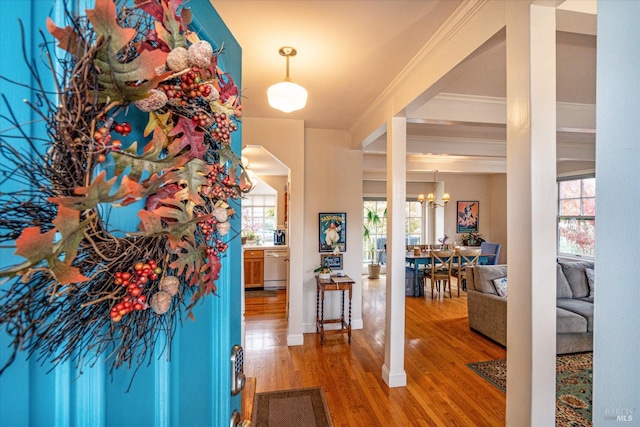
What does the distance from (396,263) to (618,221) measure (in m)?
2.32

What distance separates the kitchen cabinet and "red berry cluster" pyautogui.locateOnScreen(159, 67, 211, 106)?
5786 mm

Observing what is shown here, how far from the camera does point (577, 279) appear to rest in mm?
3793

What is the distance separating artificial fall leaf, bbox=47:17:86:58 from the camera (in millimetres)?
326

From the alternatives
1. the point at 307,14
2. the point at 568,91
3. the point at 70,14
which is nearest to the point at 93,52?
the point at 70,14

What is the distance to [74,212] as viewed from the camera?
12.3 inches

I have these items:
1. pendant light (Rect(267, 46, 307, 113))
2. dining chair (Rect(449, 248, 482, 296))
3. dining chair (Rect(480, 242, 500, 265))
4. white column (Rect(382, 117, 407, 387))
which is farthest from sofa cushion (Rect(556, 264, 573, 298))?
pendant light (Rect(267, 46, 307, 113))

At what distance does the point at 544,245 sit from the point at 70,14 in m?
1.58

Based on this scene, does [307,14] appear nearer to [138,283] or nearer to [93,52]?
[93,52]

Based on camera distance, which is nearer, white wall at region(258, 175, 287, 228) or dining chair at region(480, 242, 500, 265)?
dining chair at region(480, 242, 500, 265)

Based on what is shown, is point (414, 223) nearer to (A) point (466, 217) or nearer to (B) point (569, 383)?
(A) point (466, 217)

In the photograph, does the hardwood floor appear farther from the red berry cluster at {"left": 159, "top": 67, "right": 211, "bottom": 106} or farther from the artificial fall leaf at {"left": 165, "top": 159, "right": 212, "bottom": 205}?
the red berry cluster at {"left": 159, "top": 67, "right": 211, "bottom": 106}

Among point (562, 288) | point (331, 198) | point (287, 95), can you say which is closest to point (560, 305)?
point (562, 288)

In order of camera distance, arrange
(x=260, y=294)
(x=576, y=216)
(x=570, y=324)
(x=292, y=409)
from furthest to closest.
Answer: (x=576, y=216) < (x=260, y=294) < (x=570, y=324) < (x=292, y=409)

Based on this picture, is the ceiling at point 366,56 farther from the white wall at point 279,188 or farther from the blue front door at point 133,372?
the white wall at point 279,188
